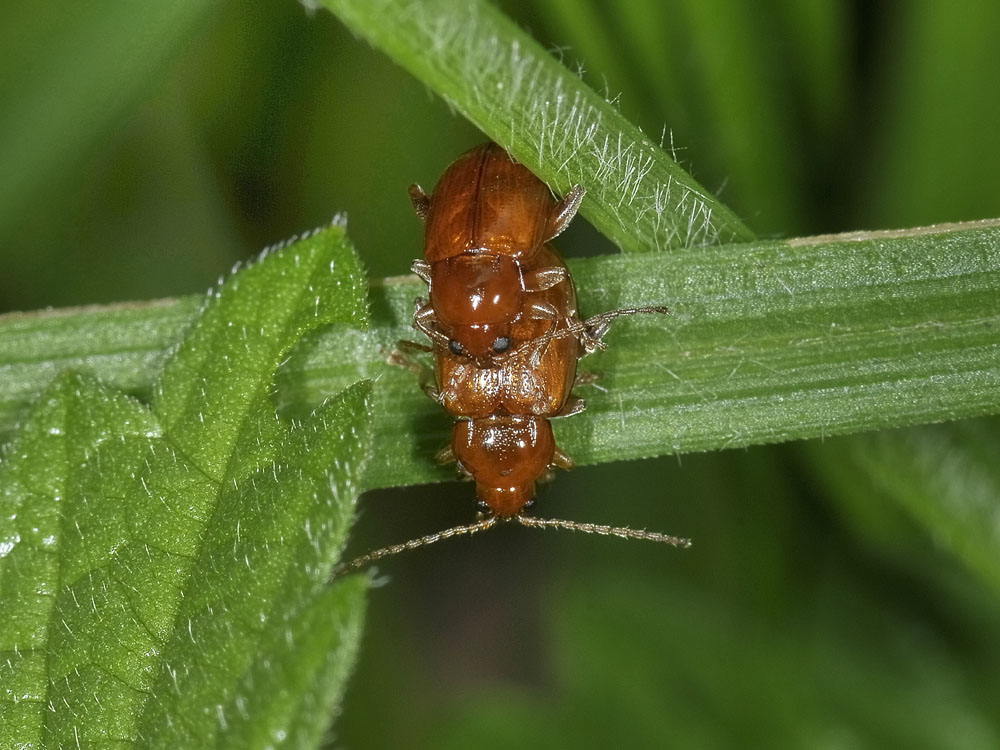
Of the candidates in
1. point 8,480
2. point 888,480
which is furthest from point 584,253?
point 8,480

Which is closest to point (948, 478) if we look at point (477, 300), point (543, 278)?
point (543, 278)

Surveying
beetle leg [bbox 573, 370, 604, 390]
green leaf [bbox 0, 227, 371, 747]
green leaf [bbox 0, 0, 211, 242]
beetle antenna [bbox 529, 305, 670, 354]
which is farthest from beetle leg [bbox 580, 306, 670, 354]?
green leaf [bbox 0, 0, 211, 242]

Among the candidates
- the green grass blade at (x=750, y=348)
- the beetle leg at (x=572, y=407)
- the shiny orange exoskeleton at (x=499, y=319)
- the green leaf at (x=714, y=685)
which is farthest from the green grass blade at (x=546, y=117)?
the green leaf at (x=714, y=685)

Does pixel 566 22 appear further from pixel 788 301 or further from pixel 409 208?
pixel 788 301

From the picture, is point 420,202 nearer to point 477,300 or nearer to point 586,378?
point 477,300

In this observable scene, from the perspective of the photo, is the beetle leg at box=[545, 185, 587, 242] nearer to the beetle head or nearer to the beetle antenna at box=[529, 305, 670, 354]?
the beetle head

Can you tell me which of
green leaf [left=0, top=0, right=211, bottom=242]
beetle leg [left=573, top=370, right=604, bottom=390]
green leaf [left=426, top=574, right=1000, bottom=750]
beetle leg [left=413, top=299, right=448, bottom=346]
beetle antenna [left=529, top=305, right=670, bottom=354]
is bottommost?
green leaf [left=426, top=574, right=1000, bottom=750]

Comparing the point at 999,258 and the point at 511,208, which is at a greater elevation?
the point at 511,208

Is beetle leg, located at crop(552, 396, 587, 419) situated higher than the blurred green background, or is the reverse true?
the blurred green background
